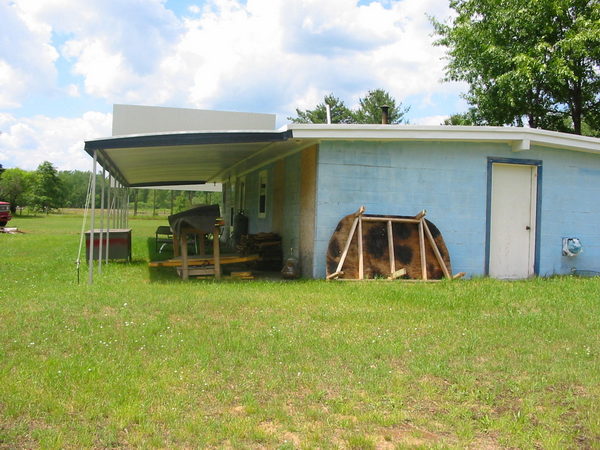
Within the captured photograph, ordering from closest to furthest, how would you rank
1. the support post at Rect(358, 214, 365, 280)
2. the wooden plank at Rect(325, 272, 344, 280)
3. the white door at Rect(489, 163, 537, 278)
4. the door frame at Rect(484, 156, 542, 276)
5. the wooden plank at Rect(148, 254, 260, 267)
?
the wooden plank at Rect(325, 272, 344, 280) → the support post at Rect(358, 214, 365, 280) → the wooden plank at Rect(148, 254, 260, 267) → the door frame at Rect(484, 156, 542, 276) → the white door at Rect(489, 163, 537, 278)

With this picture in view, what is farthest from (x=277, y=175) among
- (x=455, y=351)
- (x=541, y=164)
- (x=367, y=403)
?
(x=367, y=403)

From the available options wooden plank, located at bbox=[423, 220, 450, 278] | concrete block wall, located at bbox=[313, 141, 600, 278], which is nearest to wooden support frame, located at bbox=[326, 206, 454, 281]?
wooden plank, located at bbox=[423, 220, 450, 278]

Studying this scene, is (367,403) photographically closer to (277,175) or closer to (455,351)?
(455,351)

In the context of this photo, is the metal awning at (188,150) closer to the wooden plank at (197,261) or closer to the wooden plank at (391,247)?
the wooden plank at (197,261)

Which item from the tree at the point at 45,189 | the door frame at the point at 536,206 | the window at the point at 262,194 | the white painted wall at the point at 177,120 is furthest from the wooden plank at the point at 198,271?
the tree at the point at 45,189

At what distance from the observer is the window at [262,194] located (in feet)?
43.8

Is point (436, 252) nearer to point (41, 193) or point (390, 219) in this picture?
point (390, 219)

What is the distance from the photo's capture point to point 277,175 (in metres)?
12.0

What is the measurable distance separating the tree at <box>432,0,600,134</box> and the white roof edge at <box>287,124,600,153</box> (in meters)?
9.84

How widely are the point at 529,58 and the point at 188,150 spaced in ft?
45.5

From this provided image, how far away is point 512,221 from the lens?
10.0 metres

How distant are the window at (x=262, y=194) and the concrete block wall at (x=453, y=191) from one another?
4302mm

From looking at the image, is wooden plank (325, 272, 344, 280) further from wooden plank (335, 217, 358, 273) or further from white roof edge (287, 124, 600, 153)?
white roof edge (287, 124, 600, 153)

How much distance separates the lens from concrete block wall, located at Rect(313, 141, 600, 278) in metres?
9.17
